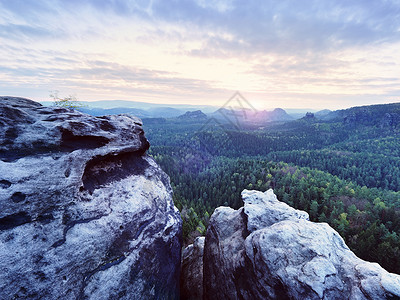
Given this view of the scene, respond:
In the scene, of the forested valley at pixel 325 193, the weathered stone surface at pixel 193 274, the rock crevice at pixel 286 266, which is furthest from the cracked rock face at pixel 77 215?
the forested valley at pixel 325 193

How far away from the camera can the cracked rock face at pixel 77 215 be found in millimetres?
7949

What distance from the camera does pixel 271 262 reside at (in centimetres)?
977

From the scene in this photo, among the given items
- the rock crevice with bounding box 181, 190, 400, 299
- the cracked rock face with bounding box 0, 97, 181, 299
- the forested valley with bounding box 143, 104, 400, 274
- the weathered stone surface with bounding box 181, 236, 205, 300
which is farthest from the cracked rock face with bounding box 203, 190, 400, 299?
the forested valley with bounding box 143, 104, 400, 274

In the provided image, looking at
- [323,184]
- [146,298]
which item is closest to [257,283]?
[146,298]

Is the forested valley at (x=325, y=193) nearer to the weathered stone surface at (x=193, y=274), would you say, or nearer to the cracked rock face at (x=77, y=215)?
the weathered stone surface at (x=193, y=274)

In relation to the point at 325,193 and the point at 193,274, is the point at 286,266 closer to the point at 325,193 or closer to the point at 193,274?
the point at 193,274

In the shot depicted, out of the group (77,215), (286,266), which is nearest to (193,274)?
(286,266)

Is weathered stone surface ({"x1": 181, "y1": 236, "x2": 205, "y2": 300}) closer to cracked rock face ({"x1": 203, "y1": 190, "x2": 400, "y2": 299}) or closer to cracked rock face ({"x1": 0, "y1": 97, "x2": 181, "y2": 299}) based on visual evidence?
cracked rock face ({"x1": 203, "y1": 190, "x2": 400, "y2": 299})

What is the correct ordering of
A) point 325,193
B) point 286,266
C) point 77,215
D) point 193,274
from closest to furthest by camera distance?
point 286,266 < point 77,215 < point 193,274 < point 325,193

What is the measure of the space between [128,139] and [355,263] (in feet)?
55.5

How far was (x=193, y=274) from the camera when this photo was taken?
17.5 meters

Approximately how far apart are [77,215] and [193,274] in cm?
1297

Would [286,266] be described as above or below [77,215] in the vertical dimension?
below

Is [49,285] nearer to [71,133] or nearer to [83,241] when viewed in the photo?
[83,241]
